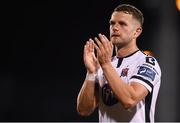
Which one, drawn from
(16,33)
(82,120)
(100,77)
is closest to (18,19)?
(16,33)

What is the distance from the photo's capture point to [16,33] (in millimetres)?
13789

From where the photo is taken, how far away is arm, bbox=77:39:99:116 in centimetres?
504

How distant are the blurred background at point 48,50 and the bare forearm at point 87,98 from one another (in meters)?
5.51

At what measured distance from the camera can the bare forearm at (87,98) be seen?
5152 millimetres

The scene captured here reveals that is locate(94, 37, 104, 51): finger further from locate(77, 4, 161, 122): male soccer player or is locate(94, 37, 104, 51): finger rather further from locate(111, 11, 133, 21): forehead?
locate(111, 11, 133, 21): forehead

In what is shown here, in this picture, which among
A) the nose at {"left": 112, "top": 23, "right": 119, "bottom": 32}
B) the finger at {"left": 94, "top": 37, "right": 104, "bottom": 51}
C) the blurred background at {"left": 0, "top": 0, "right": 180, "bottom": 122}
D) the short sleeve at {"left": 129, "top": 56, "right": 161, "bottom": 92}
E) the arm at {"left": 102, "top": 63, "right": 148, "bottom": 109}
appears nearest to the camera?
the arm at {"left": 102, "top": 63, "right": 148, "bottom": 109}

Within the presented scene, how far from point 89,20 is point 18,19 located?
1.70m

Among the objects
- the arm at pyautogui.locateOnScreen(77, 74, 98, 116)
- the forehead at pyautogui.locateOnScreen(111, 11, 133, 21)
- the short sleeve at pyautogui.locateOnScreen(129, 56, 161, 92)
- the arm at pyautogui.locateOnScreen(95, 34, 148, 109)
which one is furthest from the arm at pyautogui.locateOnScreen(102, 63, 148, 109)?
the forehead at pyautogui.locateOnScreen(111, 11, 133, 21)

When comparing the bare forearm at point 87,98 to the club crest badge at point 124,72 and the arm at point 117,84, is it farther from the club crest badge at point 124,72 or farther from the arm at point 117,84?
the arm at point 117,84

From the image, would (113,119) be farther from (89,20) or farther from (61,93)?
(89,20)

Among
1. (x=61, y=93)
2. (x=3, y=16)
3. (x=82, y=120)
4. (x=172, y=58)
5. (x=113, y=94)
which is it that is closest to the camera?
(x=113, y=94)

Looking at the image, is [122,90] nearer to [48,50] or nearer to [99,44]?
[99,44]

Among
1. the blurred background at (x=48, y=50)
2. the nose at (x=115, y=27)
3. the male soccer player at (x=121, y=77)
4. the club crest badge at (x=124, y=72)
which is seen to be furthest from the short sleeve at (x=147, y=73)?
the blurred background at (x=48, y=50)

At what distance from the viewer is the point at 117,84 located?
4.71 meters
